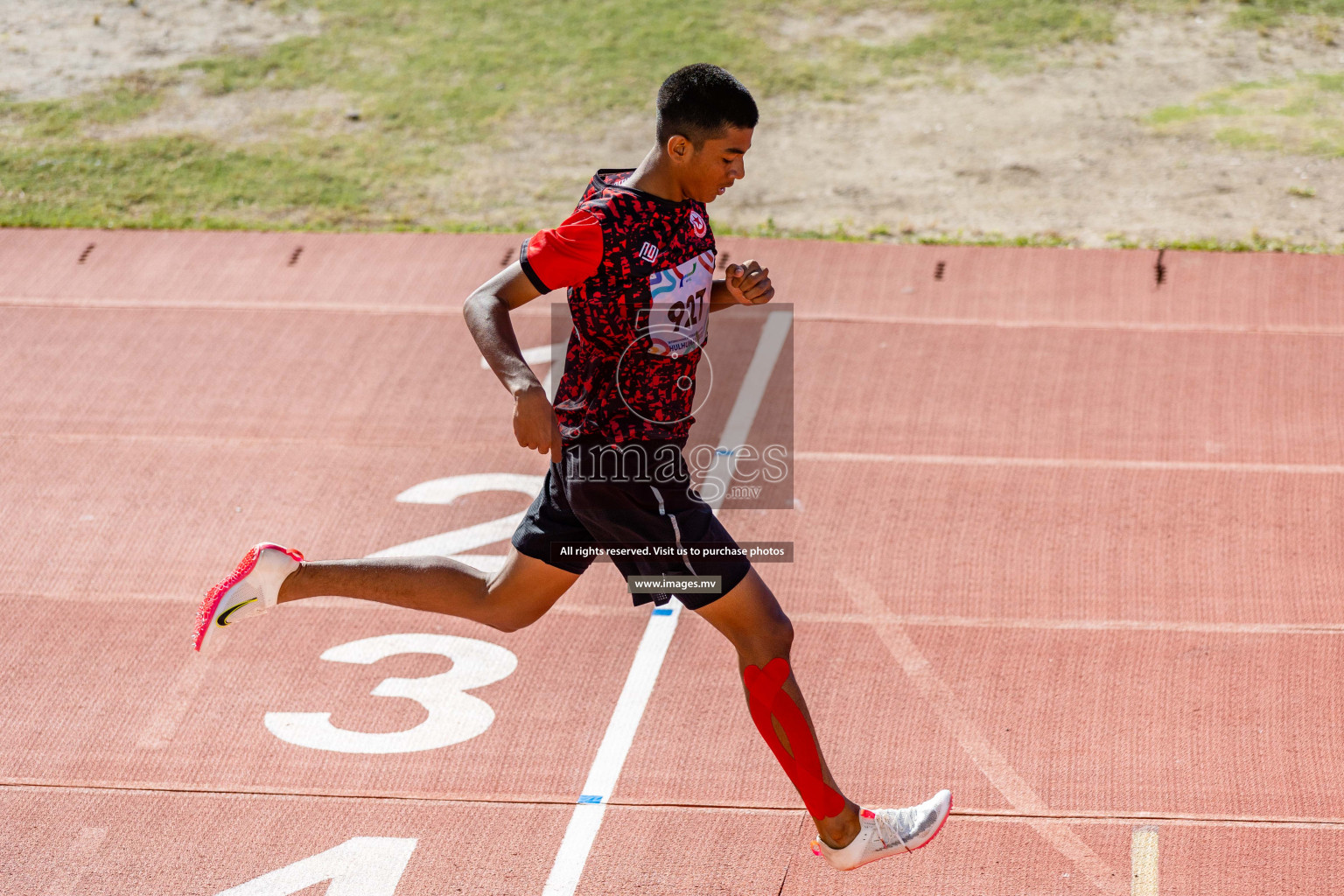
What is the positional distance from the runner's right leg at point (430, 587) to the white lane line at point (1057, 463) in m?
2.93

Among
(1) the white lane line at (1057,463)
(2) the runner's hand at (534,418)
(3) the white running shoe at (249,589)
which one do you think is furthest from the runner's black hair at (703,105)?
(1) the white lane line at (1057,463)

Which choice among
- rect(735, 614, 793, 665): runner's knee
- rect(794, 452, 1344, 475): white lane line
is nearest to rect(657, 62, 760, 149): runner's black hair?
rect(735, 614, 793, 665): runner's knee

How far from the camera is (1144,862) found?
4.60 m

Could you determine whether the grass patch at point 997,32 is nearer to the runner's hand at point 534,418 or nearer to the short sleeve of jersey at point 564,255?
the short sleeve of jersey at point 564,255

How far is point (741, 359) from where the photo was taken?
8.23 meters

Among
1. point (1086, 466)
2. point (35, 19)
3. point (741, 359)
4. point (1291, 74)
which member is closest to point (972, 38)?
point (1291, 74)

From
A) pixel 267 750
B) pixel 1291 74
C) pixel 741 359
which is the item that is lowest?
pixel 1291 74

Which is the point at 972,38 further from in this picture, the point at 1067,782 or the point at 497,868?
the point at 497,868

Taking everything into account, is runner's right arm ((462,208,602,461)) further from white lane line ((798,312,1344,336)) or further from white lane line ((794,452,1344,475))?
white lane line ((798,312,1344,336))

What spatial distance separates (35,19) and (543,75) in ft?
18.2

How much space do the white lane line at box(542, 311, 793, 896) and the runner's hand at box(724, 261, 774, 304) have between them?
6.07 ft

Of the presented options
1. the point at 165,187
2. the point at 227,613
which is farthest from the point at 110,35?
the point at 227,613

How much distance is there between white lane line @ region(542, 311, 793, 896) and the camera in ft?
15.3

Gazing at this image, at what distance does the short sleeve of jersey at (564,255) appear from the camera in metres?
4.01
